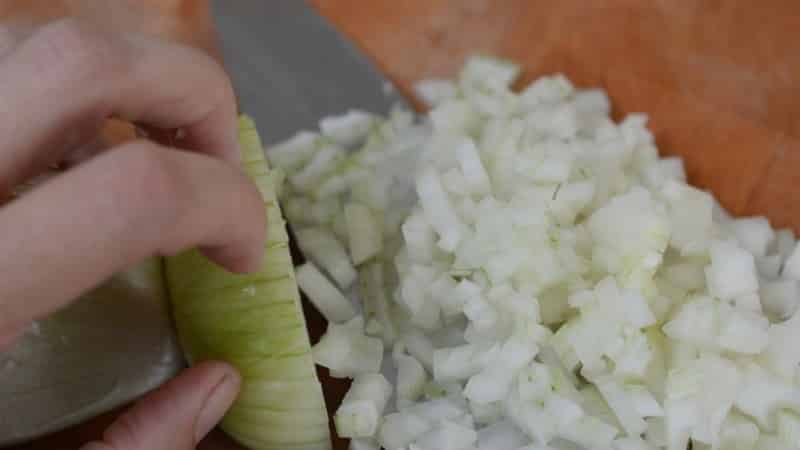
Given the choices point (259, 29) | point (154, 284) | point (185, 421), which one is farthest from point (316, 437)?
point (259, 29)

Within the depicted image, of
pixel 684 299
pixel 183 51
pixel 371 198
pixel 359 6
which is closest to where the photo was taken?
pixel 183 51

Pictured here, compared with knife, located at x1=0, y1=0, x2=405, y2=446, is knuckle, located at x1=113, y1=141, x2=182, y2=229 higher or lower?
higher

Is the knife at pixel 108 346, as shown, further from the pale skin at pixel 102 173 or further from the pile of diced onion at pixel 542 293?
the pale skin at pixel 102 173

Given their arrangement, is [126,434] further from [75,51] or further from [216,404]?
[75,51]

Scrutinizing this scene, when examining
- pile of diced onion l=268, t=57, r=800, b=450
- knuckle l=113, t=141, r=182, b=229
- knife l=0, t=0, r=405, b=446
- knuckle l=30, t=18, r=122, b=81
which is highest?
knuckle l=30, t=18, r=122, b=81

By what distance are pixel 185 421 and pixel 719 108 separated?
88 centimetres

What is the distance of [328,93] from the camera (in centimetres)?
142

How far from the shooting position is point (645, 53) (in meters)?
1.37

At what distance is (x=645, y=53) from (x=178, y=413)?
907mm

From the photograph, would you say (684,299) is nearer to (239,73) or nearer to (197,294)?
(197,294)

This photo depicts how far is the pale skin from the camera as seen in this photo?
1.87 feet

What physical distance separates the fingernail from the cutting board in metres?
0.15

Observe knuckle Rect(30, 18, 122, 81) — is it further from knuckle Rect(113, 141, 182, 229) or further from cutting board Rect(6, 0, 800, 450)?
cutting board Rect(6, 0, 800, 450)

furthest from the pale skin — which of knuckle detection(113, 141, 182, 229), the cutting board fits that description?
the cutting board
